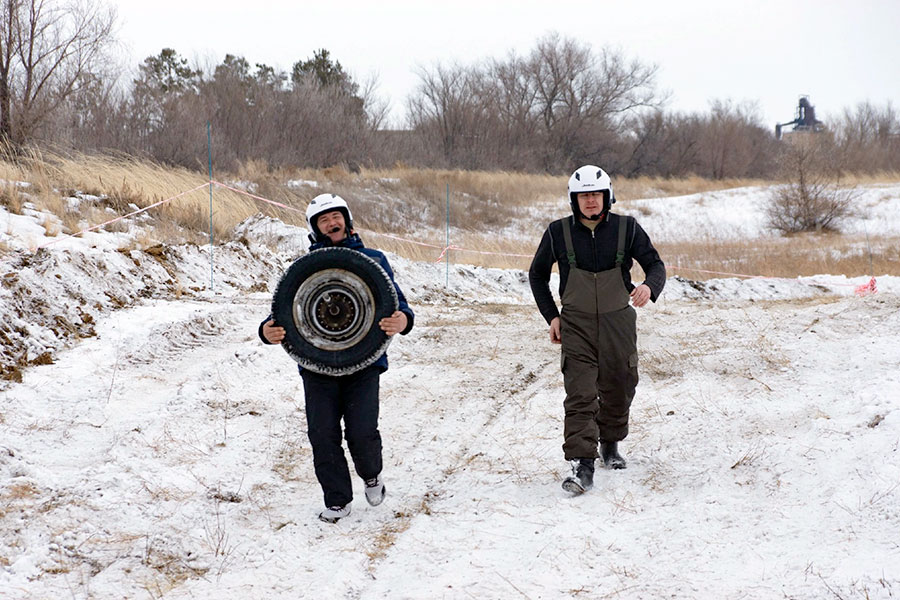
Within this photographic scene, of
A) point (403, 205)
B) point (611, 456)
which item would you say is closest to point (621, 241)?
point (611, 456)

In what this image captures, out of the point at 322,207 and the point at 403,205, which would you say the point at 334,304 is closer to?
the point at 322,207

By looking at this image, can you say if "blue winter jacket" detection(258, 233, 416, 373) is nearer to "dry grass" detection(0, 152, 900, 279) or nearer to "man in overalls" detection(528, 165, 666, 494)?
"man in overalls" detection(528, 165, 666, 494)

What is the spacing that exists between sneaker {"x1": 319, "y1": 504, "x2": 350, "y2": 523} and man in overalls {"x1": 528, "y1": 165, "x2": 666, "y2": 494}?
1300 millimetres

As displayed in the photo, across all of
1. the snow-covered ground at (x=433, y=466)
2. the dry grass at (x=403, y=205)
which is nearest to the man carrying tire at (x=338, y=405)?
the snow-covered ground at (x=433, y=466)

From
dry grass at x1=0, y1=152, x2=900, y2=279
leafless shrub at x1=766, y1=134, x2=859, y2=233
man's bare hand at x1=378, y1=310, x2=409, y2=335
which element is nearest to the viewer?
man's bare hand at x1=378, y1=310, x2=409, y2=335

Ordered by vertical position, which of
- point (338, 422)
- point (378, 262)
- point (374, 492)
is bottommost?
point (374, 492)

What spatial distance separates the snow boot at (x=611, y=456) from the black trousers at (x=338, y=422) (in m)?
1.56

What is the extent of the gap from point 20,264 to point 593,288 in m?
6.27

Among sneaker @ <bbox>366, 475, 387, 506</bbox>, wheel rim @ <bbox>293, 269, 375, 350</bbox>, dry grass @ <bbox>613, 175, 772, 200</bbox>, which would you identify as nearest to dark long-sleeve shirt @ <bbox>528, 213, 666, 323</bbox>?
wheel rim @ <bbox>293, 269, 375, 350</bbox>

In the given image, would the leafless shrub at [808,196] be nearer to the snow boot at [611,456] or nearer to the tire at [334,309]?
the snow boot at [611,456]

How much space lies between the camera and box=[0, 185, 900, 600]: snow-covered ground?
3703 mm

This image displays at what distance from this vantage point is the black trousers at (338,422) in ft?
14.6

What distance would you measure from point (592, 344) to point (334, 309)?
1611mm

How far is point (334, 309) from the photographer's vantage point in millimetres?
4488
